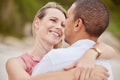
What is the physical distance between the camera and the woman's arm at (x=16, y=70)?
95 centimetres

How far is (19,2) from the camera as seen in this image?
8.13 ft

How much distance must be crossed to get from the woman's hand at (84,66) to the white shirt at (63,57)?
0.04 ft

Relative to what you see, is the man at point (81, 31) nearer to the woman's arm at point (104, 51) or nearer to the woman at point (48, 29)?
the woman's arm at point (104, 51)

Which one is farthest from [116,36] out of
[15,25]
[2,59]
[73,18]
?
[73,18]

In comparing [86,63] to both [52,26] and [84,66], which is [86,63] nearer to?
[84,66]

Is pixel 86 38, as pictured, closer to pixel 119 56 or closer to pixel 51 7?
pixel 51 7

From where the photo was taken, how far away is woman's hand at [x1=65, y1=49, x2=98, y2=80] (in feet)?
2.80

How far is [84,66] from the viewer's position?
0.86m

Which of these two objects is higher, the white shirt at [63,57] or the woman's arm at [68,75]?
the white shirt at [63,57]

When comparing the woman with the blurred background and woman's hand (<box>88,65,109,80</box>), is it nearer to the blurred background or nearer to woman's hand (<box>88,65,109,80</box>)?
woman's hand (<box>88,65,109,80</box>)

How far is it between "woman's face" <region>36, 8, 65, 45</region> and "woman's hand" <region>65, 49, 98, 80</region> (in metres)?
0.27

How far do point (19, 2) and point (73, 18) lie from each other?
160 centimetres

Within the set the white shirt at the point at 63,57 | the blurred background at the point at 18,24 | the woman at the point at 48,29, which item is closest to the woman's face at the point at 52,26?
the woman at the point at 48,29

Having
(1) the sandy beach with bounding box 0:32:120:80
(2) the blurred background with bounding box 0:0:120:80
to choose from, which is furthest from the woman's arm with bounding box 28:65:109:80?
(2) the blurred background with bounding box 0:0:120:80
